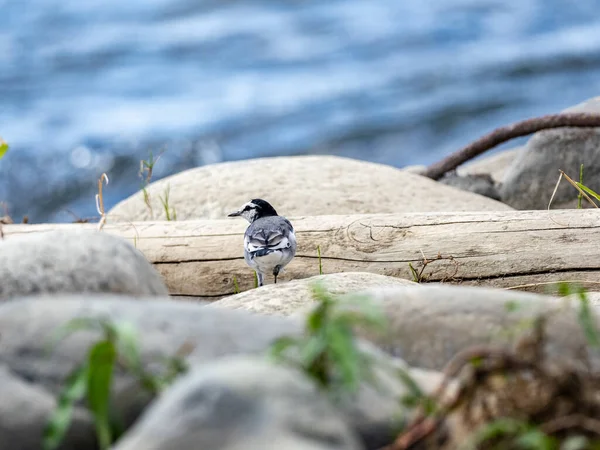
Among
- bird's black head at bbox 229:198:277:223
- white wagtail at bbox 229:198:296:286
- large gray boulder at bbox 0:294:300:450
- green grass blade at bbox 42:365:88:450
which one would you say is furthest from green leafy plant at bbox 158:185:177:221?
green grass blade at bbox 42:365:88:450

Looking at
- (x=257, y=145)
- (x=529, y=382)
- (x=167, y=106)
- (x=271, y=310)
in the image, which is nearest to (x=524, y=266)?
(x=271, y=310)

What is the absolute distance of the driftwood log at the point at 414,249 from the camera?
4.45 m

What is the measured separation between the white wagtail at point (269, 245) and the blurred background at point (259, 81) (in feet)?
24.7

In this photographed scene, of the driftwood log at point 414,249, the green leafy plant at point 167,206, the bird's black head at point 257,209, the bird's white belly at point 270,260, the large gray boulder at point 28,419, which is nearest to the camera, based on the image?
the large gray boulder at point 28,419

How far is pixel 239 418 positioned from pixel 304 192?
4.22 metres

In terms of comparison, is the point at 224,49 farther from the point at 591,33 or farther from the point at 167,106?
the point at 591,33

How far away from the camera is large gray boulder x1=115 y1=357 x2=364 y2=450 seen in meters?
1.73

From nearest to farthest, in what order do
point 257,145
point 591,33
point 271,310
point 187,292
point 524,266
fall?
point 271,310, point 524,266, point 187,292, point 257,145, point 591,33

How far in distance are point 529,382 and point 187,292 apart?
2852 millimetres

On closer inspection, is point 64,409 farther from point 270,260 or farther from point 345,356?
point 270,260

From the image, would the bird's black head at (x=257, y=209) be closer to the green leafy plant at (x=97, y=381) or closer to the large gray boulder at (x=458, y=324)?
the large gray boulder at (x=458, y=324)

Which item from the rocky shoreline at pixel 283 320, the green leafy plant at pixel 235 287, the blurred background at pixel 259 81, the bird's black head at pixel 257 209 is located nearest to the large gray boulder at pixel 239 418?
the rocky shoreline at pixel 283 320

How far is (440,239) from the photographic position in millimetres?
4617

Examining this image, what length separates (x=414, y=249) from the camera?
4609 mm
